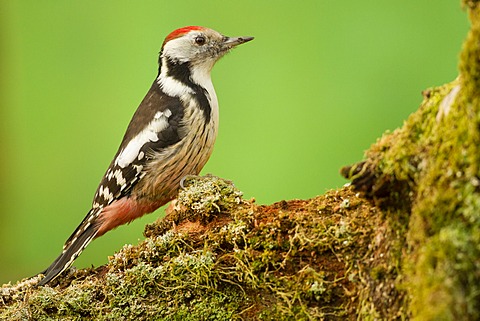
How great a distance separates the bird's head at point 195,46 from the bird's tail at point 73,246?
3.37ft

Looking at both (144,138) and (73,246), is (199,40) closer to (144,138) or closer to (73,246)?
(144,138)

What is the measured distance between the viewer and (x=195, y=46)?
353cm

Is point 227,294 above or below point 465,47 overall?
below

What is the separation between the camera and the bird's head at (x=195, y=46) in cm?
350

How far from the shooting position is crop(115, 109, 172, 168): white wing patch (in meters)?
3.11

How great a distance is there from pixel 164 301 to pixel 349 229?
614 millimetres

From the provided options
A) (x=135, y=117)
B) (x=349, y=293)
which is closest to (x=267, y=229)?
(x=349, y=293)

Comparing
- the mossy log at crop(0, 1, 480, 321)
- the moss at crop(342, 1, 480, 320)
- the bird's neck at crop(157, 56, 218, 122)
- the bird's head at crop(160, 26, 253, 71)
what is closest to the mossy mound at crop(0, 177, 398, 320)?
the mossy log at crop(0, 1, 480, 321)

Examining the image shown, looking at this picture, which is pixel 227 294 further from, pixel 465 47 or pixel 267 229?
pixel 465 47

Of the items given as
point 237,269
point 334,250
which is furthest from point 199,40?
point 334,250

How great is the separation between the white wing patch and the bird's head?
0.48m

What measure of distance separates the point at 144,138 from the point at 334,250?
5.33ft

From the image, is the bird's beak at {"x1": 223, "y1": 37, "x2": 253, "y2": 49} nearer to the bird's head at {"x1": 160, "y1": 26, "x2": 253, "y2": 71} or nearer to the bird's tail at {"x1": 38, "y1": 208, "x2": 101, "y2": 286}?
the bird's head at {"x1": 160, "y1": 26, "x2": 253, "y2": 71}

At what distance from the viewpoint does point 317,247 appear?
176 centimetres
